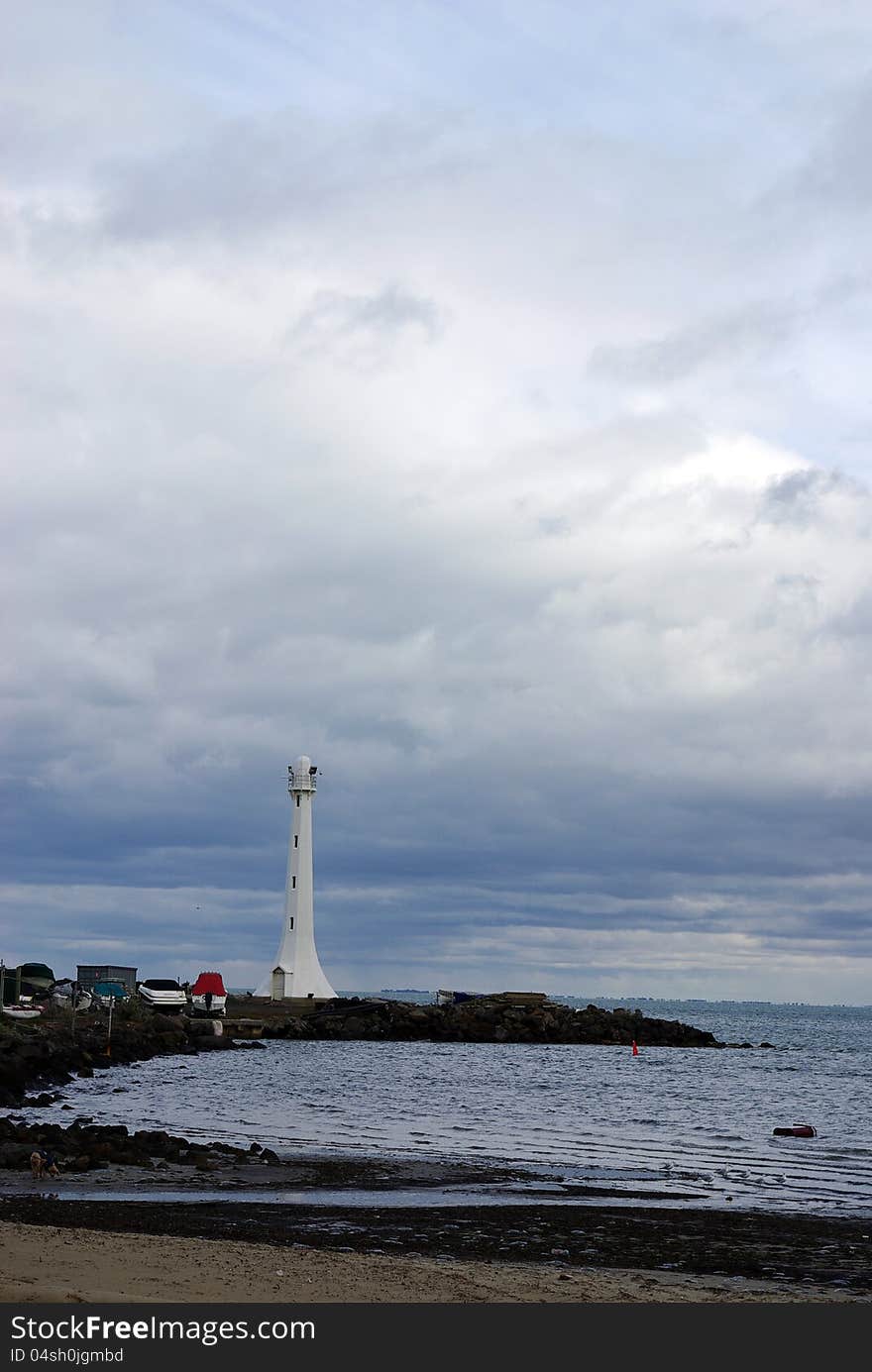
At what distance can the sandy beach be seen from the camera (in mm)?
11852

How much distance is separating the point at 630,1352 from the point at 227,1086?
34.5 metres

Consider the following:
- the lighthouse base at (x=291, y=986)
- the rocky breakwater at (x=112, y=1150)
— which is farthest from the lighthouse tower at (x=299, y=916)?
the rocky breakwater at (x=112, y=1150)

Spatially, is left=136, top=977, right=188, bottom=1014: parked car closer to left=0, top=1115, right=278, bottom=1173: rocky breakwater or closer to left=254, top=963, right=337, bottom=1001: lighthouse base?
left=254, top=963, right=337, bottom=1001: lighthouse base

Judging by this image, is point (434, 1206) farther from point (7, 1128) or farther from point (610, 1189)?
point (7, 1128)

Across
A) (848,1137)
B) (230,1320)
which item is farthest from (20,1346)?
(848,1137)

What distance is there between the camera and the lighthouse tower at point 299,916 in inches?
2847

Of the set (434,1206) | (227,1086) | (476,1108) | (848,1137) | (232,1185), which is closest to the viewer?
(434,1206)

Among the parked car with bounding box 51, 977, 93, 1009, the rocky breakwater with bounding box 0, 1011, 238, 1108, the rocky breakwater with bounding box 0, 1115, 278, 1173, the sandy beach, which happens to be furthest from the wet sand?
the parked car with bounding box 51, 977, 93, 1009

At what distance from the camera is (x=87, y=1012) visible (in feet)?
219

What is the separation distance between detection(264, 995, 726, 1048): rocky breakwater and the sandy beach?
190 ft

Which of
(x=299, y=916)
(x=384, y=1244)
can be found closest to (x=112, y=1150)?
(x=384, y=1244)

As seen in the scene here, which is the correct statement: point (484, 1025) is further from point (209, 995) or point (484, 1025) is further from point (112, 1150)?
point (112, 1150)

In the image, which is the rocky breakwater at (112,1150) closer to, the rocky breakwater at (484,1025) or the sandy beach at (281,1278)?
the sandy beach at (281,1278)

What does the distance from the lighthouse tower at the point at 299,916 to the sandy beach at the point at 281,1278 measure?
56.9 meters
